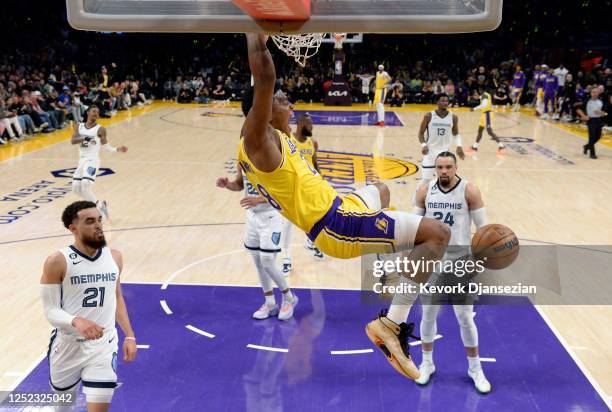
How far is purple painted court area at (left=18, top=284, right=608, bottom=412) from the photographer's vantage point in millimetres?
5031

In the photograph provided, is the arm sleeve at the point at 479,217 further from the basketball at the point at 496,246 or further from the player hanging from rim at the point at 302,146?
the player hanging from rim at the point at 302,146

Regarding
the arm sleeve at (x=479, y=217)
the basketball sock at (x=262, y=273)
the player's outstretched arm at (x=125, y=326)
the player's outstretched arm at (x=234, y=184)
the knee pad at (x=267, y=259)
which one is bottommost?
the basketball sock at (x=262, y=273)

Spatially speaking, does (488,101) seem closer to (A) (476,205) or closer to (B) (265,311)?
(B) (265,311)

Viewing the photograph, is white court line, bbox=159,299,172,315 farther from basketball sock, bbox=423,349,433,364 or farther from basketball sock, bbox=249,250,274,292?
basketball sock, bbox=423,349,433,364

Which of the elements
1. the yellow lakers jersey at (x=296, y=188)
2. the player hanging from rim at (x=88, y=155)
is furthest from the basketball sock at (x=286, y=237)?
the yellow lakers jersey at (x=296, y=188)

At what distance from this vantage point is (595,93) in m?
15.3

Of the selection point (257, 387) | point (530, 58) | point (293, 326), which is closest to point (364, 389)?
point (257, 387)

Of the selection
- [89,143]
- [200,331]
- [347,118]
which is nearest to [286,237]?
[200,331]

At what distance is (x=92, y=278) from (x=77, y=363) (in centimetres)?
55

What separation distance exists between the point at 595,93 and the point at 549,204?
553 cm

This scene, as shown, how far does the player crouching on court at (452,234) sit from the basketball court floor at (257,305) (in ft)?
0.68

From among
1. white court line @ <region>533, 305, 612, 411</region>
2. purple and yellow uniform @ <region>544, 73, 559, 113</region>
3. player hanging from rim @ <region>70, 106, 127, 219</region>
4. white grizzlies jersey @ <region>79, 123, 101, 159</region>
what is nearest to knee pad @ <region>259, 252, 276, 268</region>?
white court line @ <region>533, 305, 612, 411</region>

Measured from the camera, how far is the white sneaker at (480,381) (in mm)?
5156

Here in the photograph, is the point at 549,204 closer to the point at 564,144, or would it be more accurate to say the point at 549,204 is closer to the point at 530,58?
the point at 564,144
